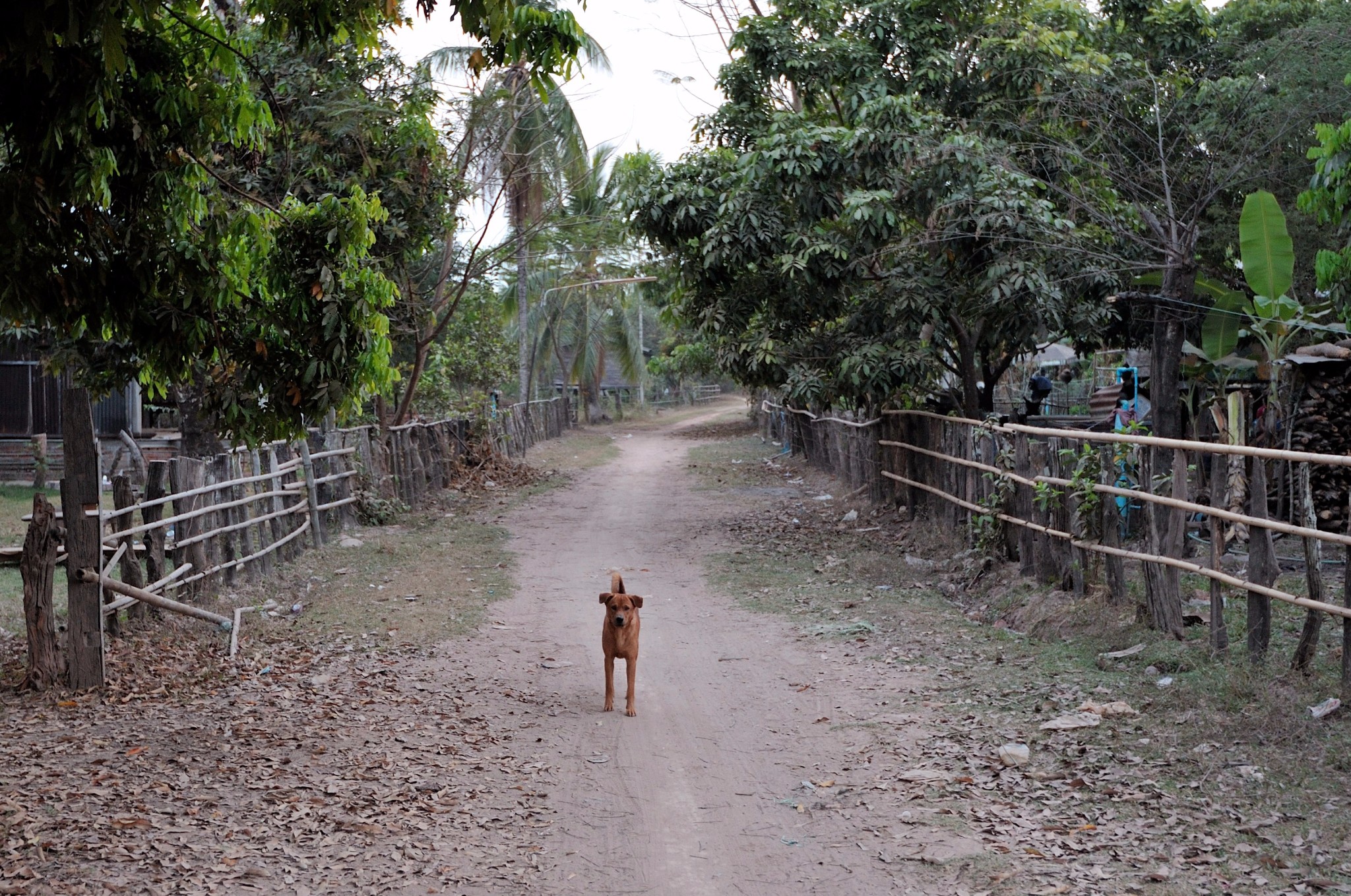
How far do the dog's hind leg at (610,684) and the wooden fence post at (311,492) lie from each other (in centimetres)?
692

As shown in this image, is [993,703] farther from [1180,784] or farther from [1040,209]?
[1040,209]

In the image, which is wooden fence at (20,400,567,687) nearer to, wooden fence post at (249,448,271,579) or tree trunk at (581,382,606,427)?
wooden fence post at (249,448,271,579)

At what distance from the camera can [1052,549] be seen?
902 centimetres

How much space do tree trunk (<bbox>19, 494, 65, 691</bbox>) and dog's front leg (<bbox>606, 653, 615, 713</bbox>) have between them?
3.62 metres

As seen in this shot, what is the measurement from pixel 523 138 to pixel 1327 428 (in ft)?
52.0

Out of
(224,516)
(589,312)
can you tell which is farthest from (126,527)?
(589,312)

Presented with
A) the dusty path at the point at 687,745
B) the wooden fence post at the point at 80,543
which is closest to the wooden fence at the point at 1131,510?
the dusty path at the point at 687,745

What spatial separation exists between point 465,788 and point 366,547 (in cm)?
784

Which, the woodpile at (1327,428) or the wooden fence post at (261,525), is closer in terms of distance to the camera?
the woodpile at (1327,428)

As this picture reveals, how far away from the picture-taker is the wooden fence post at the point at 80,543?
7.10 meters

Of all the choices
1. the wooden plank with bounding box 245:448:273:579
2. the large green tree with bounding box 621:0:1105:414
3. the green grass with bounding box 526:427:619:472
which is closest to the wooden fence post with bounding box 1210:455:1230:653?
the large green tree with bounding box 621:0:1105:414

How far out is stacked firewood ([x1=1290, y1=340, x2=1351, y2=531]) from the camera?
989 centimetres

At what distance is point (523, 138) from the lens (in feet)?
71.4

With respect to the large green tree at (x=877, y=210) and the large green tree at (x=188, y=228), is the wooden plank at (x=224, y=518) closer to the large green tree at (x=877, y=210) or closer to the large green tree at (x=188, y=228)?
the large green tree at (x=188, y=228)
